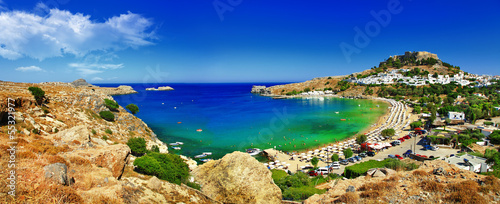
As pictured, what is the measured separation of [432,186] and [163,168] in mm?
11684

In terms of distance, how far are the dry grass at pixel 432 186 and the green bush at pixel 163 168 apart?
10.2m

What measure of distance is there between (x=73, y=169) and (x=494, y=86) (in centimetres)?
10494

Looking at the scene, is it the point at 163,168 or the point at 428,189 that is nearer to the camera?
the point at 428,189

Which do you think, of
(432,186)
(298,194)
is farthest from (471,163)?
(298,194)

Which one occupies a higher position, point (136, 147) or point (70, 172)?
point (70, 172)

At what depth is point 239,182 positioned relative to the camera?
10516 millimetres

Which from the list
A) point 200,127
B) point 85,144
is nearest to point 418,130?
point 200,127

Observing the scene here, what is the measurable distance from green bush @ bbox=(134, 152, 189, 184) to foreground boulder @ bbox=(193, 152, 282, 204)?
4.03 feet

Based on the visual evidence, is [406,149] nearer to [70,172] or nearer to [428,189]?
[428,189]

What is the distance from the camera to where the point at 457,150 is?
21.8 metres

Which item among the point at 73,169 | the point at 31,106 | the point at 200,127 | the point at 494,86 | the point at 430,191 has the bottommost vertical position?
the point at 200,127

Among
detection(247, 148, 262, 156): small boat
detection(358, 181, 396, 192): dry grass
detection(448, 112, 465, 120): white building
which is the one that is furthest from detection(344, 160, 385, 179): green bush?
detection(448, 112, 465, 120): white building

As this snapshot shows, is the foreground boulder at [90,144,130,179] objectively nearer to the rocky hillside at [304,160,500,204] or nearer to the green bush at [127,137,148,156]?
the rocky hillside at [304,160,500,204]

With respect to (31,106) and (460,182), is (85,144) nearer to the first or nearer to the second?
(31,106)
